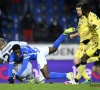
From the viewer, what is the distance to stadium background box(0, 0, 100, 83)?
17078 millimetres

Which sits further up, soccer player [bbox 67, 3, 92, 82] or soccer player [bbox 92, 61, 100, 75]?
soccer player [bbox 67, 3, 92, 82]

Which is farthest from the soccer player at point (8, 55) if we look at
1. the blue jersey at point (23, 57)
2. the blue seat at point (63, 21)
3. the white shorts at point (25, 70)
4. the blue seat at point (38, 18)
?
the blue seat at point (63, 21)

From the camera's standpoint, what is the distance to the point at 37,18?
1902 cm

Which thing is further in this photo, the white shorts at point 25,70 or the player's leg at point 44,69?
the white shorts at point 25,70

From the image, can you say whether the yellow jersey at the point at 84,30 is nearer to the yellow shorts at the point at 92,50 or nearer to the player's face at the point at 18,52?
the yellow shorts at the point at 92,50

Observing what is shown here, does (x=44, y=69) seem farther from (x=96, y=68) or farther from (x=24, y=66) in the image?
(x=96, y=68)

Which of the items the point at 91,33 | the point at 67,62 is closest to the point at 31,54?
the point at 91,33

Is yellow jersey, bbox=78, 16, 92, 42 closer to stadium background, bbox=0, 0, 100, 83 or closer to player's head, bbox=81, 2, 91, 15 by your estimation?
player's head, bbox=81, 2, 91, 15

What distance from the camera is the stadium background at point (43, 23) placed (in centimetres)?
1708

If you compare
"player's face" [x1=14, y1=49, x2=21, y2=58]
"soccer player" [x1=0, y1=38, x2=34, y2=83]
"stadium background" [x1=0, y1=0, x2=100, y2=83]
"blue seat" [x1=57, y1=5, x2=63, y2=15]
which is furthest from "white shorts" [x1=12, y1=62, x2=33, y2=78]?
"blue seat" [x1=57, y1=5, x2=63, y2=15]

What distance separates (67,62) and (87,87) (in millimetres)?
5762

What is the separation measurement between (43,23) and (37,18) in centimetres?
68

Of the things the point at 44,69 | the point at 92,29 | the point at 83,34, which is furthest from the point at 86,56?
the point at 83,34

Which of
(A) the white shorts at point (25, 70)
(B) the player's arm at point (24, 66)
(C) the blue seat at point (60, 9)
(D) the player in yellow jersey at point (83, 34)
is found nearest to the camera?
(B) the player's arm at point (24, 66)
